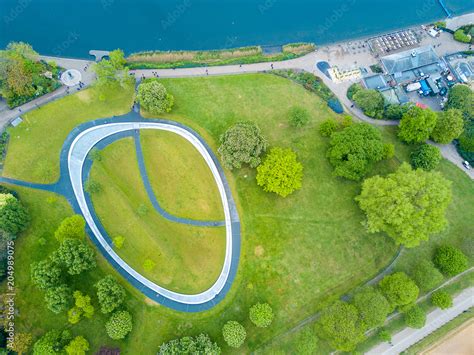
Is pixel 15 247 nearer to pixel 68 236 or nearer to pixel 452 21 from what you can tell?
pixel 68 236

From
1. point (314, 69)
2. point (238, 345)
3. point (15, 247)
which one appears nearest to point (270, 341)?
point (238, 345)

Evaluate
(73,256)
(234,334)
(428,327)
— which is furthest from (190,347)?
(428,327)

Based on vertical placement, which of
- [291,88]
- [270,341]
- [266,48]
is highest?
[266,48]

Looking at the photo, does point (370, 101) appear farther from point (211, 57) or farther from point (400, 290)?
point (400, 290)

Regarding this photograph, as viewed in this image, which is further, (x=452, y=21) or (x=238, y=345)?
Answer: (x=452, y=21)

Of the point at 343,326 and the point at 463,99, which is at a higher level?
the point at 463,99

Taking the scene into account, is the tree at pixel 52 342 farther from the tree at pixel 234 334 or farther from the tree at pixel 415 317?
the tree at pixel 415 317

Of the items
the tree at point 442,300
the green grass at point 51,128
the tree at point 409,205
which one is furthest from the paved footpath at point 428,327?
the green grass at point 51,128
